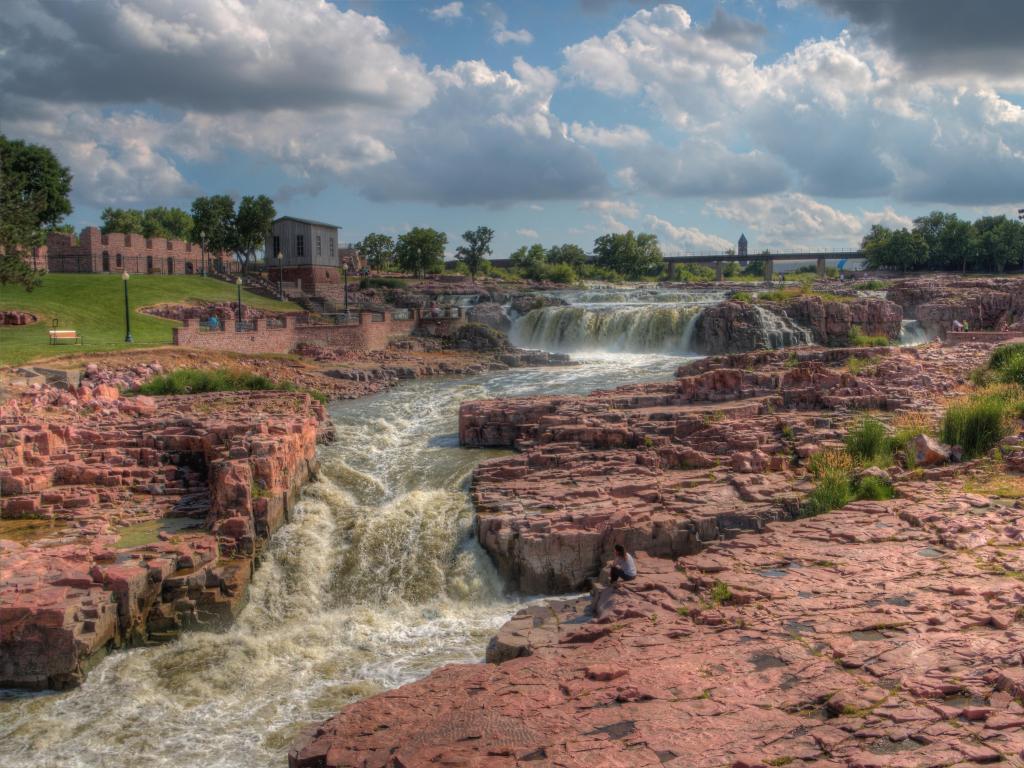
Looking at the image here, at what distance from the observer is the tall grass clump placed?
25.3 metres

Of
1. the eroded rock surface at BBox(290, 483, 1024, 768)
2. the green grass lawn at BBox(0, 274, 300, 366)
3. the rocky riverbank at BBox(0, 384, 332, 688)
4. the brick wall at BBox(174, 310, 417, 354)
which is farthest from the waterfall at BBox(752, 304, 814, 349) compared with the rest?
the eroded rock surface at BBox(290, 483, 1024, 768)

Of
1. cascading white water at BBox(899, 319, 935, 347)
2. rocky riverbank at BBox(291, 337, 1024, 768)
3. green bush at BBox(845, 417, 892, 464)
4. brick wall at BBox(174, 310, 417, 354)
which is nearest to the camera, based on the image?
rocky riverbank at BBox(291, 337, 1024, 768)

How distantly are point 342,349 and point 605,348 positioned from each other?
41.9 feet

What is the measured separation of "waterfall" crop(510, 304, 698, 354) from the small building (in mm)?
16407

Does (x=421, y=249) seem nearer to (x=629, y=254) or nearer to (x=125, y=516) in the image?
(x=629, y=254)

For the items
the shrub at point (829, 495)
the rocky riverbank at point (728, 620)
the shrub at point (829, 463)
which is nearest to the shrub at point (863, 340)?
the rocky riverbank at point (728, 620)

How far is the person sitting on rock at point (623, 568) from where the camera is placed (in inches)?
463

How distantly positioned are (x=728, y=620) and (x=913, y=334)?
37.0 meters

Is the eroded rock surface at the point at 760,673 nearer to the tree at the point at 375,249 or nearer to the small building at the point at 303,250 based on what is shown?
the small building at the point at 303,250

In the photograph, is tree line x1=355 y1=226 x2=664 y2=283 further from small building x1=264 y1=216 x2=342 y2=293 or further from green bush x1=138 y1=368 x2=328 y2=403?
green bush x1=138 y1=368 x2=328 y2=403

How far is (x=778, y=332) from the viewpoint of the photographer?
3991cm

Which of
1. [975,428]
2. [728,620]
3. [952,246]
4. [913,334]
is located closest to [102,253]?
[913,334]

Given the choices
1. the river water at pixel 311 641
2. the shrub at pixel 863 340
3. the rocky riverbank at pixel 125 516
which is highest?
the shrub at pixel 863 340

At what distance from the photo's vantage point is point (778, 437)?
57.7ft
